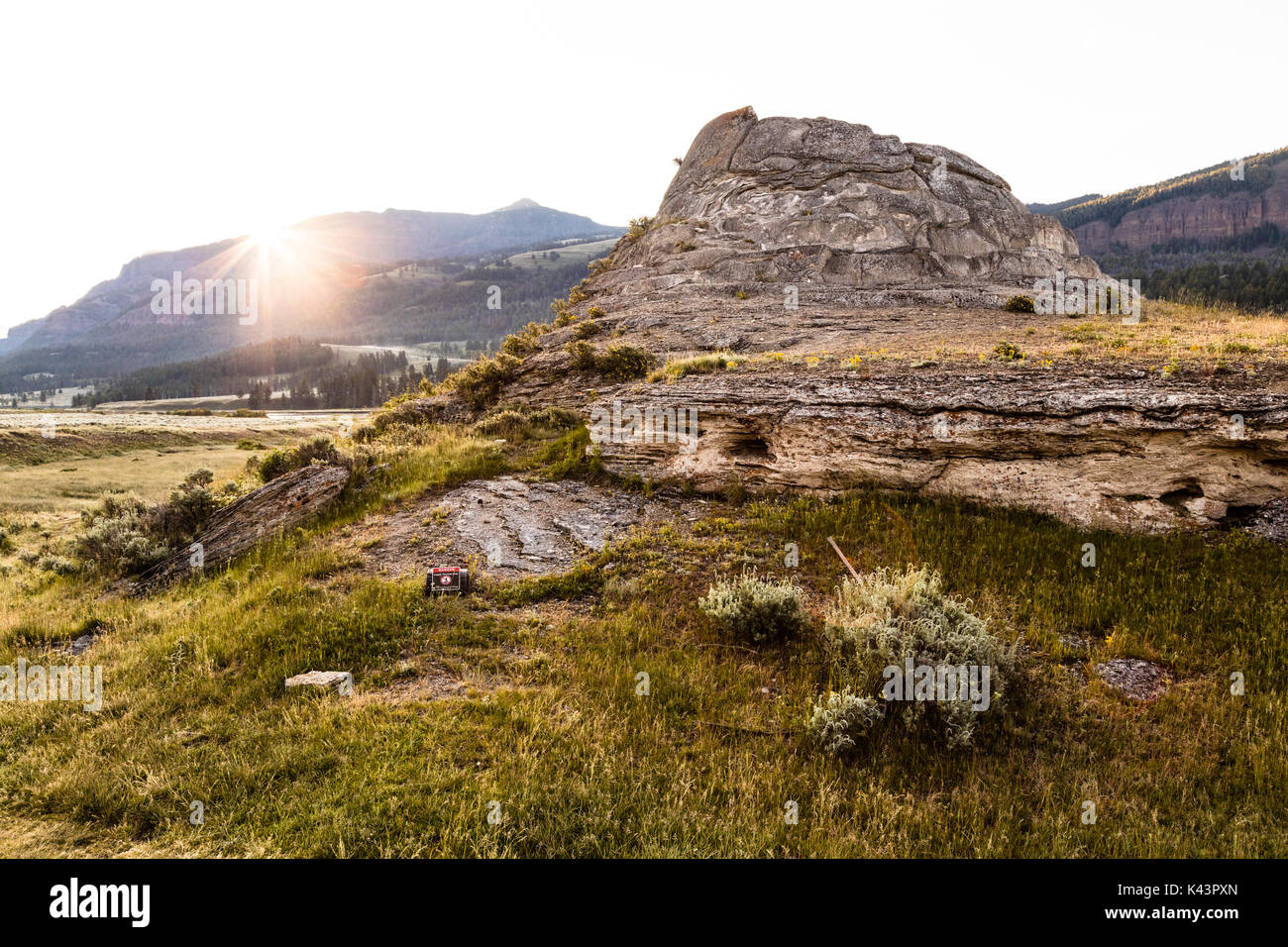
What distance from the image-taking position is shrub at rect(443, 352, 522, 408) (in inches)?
925

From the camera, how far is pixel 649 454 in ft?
45.7

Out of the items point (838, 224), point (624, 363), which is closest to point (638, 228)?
point (838, 224)

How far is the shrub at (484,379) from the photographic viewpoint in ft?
77.1

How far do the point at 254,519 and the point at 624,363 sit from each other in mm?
12275

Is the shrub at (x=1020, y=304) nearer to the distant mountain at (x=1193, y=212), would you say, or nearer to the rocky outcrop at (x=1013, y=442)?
the rocky outcrop at (x=1013, y=442)

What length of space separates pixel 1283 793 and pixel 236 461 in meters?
48.1

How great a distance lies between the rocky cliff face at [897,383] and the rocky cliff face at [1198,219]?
609 feet

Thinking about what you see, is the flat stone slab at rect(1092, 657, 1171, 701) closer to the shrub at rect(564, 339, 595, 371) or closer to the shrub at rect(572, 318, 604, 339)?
the shrub at rect(564, 339, 595, 371)

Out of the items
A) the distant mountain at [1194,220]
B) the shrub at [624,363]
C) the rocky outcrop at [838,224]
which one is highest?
the distant mountain at [1194,220]

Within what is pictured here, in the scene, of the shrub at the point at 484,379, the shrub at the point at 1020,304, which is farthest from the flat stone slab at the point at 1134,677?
the shrub at the point at 1020,304

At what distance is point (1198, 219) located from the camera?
16862 centimetres

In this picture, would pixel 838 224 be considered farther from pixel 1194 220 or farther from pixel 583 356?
pixel 1194 220

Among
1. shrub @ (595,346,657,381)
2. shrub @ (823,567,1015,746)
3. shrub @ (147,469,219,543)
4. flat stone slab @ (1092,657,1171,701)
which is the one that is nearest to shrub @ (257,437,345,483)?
shrub @ (147,469,219,543)
